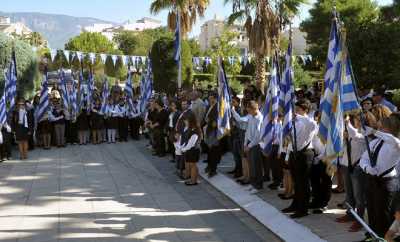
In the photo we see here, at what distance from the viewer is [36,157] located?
15.1 metres

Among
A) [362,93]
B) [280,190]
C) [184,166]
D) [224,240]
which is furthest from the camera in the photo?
[362,93]

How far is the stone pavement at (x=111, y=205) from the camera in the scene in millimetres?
7922

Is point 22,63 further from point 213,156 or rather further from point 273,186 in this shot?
point 273,186

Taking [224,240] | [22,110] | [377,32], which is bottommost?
→ [224,240]

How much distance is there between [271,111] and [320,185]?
1834 millimetres

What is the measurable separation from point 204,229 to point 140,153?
314 inches

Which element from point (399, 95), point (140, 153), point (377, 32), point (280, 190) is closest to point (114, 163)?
point (140, 153)

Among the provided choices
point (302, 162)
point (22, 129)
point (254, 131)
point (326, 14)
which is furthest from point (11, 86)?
point (326, 14)

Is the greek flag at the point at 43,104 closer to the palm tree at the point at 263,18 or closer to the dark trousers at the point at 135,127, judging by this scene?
the dark trousers at the point at 135,127

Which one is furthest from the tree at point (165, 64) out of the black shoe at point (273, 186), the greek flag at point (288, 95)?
the greek flag at point (288, 95)

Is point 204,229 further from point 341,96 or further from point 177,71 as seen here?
point 177,71

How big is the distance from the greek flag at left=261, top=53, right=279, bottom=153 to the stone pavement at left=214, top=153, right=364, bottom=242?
3.36 ft

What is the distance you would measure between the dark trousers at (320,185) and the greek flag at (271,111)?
56.5 inches

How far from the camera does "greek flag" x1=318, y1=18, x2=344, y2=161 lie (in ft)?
22.4
